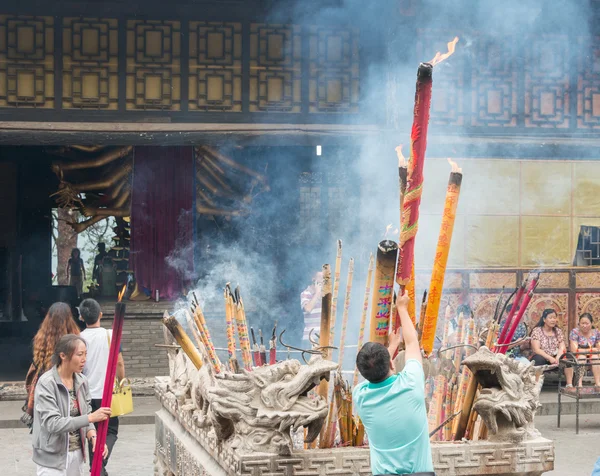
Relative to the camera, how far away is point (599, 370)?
11227 millimetres

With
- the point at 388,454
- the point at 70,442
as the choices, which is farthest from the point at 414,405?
the point at 70,442

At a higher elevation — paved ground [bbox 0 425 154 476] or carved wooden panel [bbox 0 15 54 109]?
carved wooden panel [bbox 0 15 54 109]

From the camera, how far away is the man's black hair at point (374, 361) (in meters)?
4.25

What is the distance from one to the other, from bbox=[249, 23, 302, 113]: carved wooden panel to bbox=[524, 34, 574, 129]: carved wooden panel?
2.64 meters

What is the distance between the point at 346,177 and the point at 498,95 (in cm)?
197

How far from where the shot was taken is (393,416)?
423 centimetres

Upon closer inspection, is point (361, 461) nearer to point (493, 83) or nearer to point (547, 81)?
point (493, 83)

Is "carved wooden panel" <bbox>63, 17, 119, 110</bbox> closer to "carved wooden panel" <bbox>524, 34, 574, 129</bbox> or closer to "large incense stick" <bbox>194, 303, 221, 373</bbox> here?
"carved wooden panel" <bbox>524, 34, 574, 129</bbox>

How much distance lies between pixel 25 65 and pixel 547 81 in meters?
5.85

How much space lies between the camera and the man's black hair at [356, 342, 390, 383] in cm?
425

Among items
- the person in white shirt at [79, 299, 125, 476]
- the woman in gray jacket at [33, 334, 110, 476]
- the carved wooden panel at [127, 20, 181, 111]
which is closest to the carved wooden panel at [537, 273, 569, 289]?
the carved wooden panel at [127, 20, 181, 111]

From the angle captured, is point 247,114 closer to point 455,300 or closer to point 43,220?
point 455,300

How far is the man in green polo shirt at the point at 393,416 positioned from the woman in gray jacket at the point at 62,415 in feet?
5.63

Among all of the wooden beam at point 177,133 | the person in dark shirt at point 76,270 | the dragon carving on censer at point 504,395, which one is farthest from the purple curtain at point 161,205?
the dragon carving on censer at point 504,395
